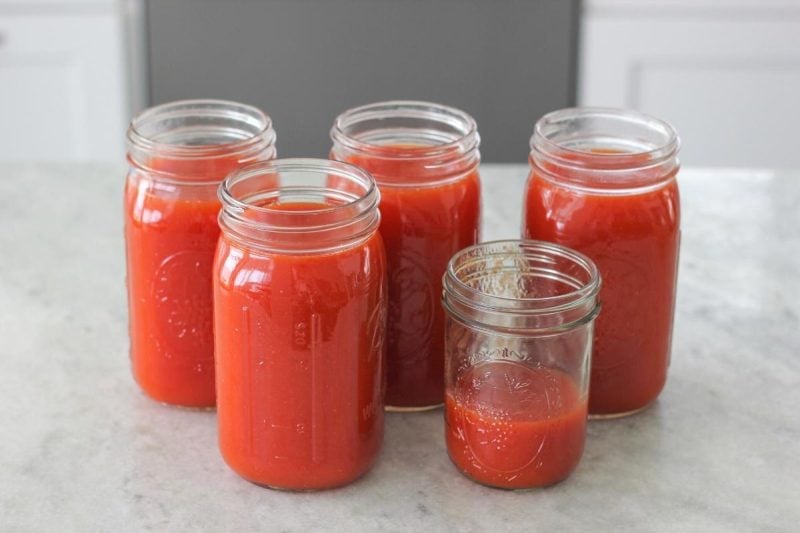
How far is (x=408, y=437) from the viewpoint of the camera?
1131 millimetres

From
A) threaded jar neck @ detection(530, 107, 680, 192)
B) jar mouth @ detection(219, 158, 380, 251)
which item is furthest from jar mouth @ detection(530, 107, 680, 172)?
jar mouth @ detection(219, 158, 380, 251)

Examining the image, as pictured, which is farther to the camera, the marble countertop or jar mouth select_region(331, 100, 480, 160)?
jar mouth select_region(331, 100, 480, 160)

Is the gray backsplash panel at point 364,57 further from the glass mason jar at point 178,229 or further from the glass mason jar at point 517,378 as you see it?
the glass mason jar at point 517,378

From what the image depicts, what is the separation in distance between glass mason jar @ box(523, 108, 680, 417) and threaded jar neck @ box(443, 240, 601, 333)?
4 centimetres

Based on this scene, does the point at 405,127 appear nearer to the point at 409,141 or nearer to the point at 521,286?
the point at 409,141

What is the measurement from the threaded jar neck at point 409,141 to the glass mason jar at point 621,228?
0.24ft

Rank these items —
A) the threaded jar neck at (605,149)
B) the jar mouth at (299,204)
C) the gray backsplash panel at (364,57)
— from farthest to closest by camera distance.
Answer: the gray backsplash panel at (364,57) → the threaded jar neck at (605,149) → the jar mouth at (299,204)

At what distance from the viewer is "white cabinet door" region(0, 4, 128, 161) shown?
2461mm

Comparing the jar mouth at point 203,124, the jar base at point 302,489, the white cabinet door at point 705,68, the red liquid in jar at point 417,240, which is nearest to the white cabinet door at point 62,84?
the white cabinet door at point 705,68

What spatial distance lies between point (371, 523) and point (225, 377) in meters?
0.17

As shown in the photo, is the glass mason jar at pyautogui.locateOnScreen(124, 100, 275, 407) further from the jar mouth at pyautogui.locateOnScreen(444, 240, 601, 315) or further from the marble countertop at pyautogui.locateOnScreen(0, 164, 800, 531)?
the jar mouth at pyautogui.locateOnScreen(444, 240, 601, 315)

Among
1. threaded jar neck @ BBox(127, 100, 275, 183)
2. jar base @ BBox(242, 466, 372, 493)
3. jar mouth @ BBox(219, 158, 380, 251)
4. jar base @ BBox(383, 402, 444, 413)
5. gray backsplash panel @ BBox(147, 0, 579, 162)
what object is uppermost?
threaded jar neck @ BBox(127, 100, 275, 183)

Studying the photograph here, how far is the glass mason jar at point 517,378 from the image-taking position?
1013mm

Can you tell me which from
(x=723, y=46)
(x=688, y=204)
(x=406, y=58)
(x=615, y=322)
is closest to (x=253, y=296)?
(x=615, y=322)
